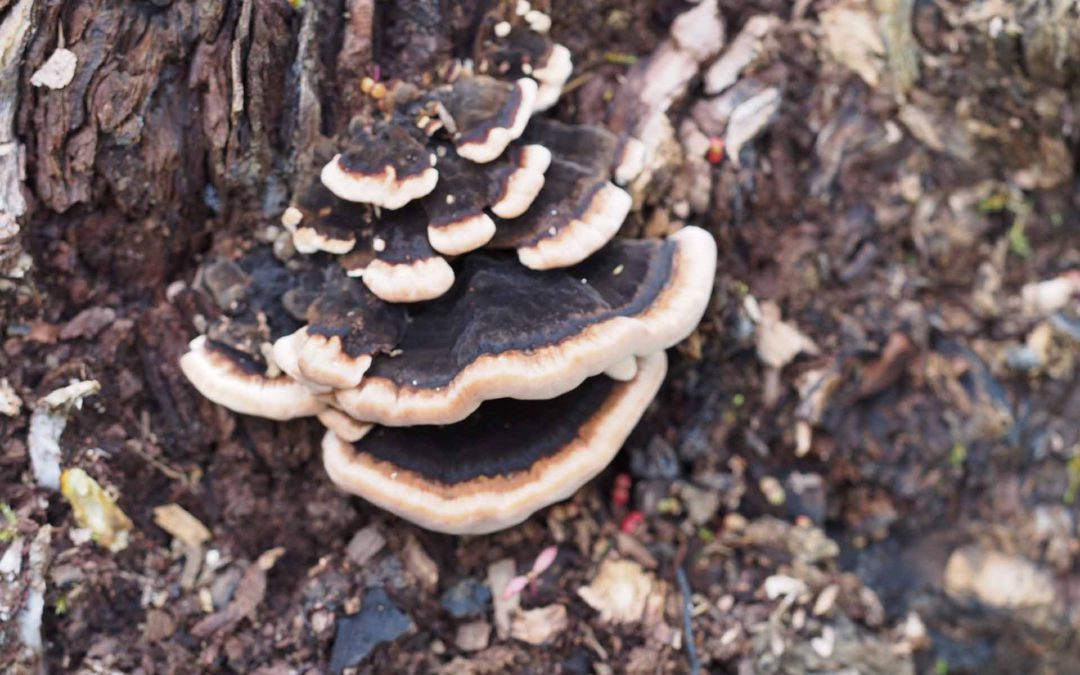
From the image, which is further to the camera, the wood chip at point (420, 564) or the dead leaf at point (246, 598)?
the wood chip at point (420, 564)

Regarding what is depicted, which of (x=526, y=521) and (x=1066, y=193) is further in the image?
(x=1066, y=193)

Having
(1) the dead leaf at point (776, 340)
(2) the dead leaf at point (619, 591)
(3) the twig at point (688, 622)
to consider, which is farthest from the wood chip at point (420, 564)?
(1) the dead leaf at point (776, 340)

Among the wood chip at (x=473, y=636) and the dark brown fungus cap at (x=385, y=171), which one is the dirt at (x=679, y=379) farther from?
the dark brown fungus cap at (x=385, y=171)

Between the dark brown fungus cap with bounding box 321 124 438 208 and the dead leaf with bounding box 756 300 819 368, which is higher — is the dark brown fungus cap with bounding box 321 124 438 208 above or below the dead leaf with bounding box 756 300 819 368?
above

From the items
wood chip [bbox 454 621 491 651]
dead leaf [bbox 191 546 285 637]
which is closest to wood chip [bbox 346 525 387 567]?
dead leaf [bbox 191 546 285 637]

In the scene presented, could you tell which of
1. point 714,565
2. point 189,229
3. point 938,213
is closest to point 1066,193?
point 938,213

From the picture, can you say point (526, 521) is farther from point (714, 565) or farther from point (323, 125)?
point (323, 125)

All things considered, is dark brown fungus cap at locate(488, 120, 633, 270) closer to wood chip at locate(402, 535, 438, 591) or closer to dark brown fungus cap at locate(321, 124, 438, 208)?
dark brown fungus cap at locate(321, 124, 438, 208)
